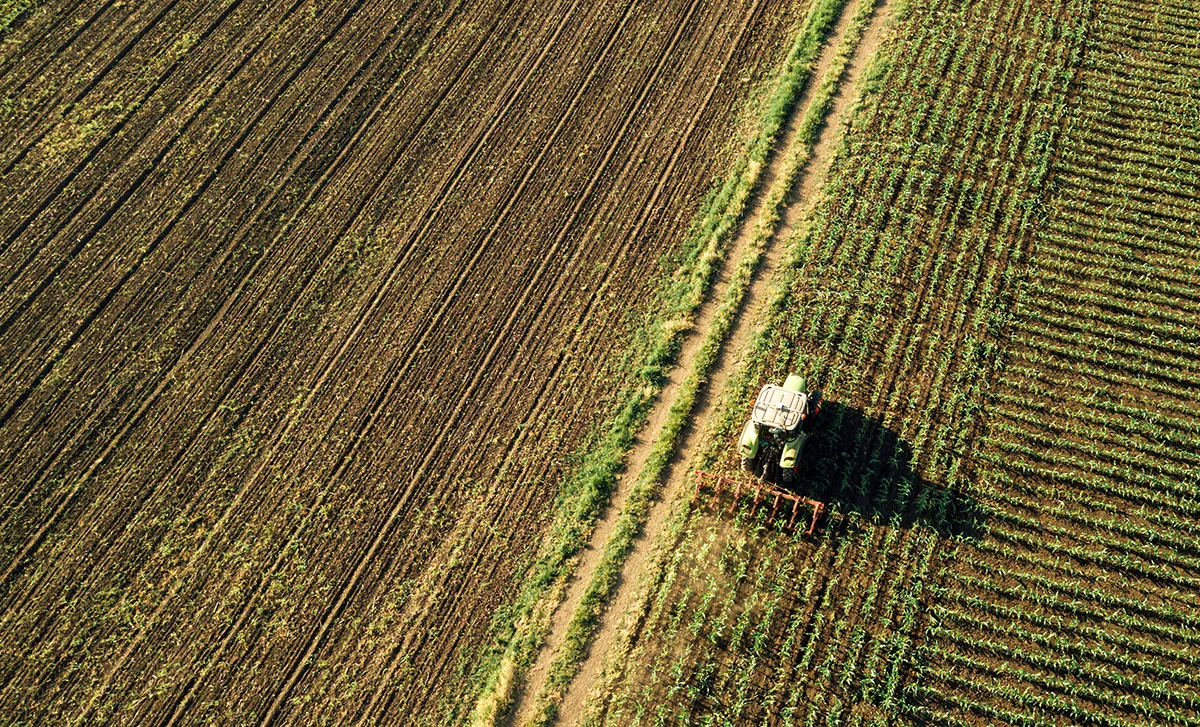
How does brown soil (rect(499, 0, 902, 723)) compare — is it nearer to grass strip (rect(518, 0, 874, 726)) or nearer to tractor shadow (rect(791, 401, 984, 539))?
grass strip (rect(518, 0, 874, 726))

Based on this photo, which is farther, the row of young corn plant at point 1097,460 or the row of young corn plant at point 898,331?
the row of young corn plant at point 898,331

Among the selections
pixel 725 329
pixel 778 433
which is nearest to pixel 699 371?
pixel 725 329

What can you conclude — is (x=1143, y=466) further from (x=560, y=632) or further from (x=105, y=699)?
(x=105, y=699)

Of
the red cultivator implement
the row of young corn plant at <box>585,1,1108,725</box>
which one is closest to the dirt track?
the red cultivator implement

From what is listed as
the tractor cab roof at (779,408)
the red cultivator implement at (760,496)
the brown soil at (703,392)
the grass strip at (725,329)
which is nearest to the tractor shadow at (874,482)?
the red cultivator implement at (760,496)

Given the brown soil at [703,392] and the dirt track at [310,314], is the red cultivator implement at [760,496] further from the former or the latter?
the dirt track at [310,314]

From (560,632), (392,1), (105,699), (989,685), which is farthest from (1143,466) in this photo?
(392,1)
